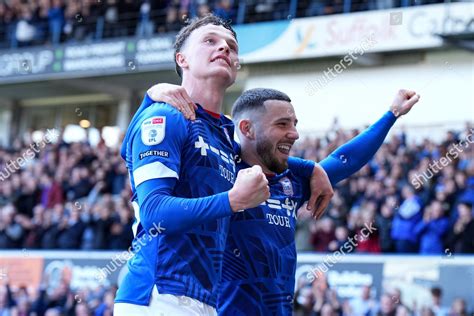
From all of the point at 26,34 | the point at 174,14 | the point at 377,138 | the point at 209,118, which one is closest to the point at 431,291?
the point at 377,138

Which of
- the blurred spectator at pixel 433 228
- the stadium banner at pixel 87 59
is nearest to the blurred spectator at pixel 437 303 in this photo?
the blurred spectator at pixel 433 228

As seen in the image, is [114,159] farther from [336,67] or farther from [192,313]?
[192,313]

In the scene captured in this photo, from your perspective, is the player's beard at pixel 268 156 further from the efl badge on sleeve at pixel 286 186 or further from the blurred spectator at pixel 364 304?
the blurred spectator at pixel 364 304

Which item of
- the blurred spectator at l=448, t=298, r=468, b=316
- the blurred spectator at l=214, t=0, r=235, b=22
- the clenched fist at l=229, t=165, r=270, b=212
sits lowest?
the clenched fist at l=229, t=165, r=270, b=212

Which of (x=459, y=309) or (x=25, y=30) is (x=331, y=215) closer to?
(x=459, y=309)

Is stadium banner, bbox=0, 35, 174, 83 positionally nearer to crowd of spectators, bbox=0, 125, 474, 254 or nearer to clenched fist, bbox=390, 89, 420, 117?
crowd of spectators, bbox=0, 125, 474, 254

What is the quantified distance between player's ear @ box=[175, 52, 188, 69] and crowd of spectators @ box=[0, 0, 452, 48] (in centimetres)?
1838

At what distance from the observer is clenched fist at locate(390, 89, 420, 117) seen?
18.7 feet

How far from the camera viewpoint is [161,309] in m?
4.14

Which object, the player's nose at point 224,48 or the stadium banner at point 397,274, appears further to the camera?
the stadium banner at point 397,274

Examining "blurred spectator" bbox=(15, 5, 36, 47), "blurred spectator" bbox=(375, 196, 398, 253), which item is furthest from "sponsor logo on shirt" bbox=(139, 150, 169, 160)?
"blurred spectator" bbox=(15, 5, 36, 47)

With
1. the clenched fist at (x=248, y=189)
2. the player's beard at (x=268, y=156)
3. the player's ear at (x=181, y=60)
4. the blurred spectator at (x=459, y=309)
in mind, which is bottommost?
the clenched fist at (x=248, y=189)

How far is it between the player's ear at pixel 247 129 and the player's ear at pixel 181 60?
0.84 meters

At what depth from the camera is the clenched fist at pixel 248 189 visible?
3996 mm
